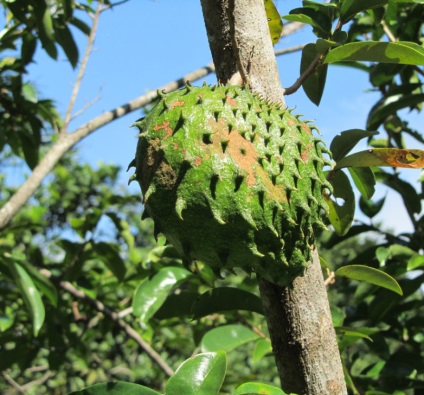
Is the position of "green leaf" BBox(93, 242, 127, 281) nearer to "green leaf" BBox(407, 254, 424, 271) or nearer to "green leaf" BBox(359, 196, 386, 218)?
"green leaf" BBox(359, 196, 386, 218)

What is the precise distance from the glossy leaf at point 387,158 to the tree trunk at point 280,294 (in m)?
0.22

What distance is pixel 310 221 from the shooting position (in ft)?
3.83

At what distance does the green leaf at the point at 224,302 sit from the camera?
56.7 inches

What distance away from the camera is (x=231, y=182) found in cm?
108

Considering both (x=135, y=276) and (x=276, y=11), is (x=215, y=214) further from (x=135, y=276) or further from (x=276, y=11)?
(x=135, y=276)

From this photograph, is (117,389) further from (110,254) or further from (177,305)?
(110,254)

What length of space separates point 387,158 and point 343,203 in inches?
8.5

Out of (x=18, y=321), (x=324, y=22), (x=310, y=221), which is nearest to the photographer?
(x=310, y=221)

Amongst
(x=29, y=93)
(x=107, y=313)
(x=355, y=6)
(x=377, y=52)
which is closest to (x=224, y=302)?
(x=377, y=52)

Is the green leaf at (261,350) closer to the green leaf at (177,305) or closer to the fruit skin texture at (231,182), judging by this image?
the green leaf at (177,305)

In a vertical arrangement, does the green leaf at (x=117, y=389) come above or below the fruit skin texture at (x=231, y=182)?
below

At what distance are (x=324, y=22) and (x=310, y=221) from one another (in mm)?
645

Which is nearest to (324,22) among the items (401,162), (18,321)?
(401,162)

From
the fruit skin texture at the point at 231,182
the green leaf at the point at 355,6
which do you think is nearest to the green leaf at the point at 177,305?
the fruit skin texture at the point at 231,182
